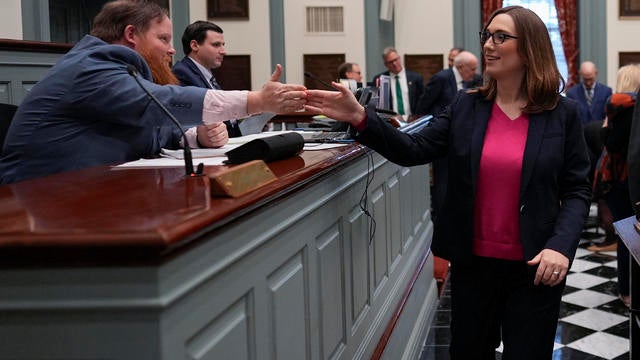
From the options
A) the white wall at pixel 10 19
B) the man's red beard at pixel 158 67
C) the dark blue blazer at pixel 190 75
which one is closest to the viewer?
the man's red beard at pixel 158 67

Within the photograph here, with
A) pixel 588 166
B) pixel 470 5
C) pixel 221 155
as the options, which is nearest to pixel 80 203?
pixel 221 155

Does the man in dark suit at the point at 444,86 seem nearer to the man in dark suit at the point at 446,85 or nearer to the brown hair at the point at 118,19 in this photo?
the man in dark suit at the point at 446,85

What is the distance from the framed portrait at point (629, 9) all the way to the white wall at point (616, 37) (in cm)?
6

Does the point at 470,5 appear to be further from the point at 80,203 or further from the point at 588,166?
the point at 80,203

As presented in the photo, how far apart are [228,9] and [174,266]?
11116mm

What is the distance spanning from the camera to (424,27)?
12625mm

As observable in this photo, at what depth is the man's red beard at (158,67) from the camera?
3.25 metres

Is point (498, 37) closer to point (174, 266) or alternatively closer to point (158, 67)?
point (158, 67)

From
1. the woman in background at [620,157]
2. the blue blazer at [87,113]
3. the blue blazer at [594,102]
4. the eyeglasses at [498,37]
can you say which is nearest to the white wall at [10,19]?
the blue blazer at [87,113]

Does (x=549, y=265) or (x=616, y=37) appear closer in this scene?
(x=549, y=265)

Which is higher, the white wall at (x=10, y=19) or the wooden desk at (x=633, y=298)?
the white wall at (x=10, y=19)

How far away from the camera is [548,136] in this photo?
8.74 ft

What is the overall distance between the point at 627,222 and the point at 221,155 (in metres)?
1.69

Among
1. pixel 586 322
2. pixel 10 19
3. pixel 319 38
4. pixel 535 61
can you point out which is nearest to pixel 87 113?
pixel 535 61
